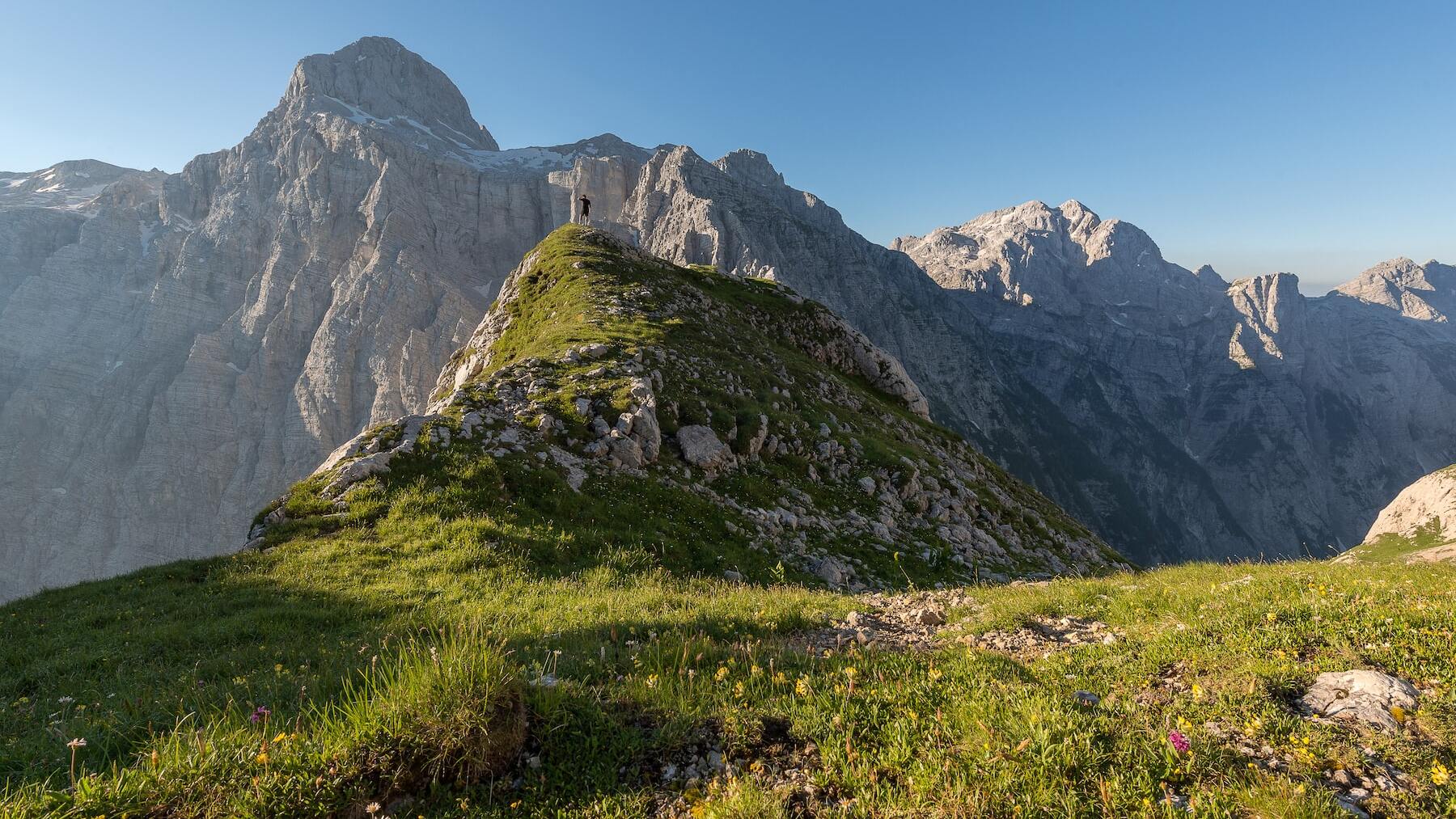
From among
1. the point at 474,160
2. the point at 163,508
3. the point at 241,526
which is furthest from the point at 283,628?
the point at 474,160

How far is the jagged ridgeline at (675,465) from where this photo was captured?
15180 millimetres

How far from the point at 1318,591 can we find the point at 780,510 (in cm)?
1406

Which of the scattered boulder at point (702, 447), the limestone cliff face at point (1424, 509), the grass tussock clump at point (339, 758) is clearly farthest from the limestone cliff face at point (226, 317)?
the limestone cliff face at point (1424, 509)

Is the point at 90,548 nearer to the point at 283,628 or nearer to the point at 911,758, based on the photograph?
the point at 283,628

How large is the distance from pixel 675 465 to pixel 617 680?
587 inches

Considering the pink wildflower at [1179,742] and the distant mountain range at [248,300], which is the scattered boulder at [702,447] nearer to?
the pink wildflower at [1179,742]

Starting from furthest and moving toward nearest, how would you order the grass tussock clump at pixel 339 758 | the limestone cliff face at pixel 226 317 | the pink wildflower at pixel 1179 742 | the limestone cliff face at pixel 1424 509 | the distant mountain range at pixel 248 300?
the distant mountain range at pixel 248 300, the limestone cliff face at pixel 226 317, the limestone cliff face at pixel 1424 509, the pink wildflower at pixel 1179 742, the grass tussock clump at pixel 339 758

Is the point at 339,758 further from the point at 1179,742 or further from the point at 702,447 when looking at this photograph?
the point at 702,447

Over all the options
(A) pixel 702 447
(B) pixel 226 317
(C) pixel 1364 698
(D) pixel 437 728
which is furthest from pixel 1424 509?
(B) pixel 226 317

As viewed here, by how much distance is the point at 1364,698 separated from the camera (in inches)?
187

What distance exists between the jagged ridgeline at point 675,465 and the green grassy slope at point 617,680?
0.22 metres

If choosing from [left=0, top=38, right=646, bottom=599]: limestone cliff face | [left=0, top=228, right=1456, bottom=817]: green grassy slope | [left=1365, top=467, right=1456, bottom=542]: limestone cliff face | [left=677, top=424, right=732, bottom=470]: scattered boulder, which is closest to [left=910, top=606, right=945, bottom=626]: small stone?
[left=0, top=228, right=1456, bottom=817]: green grassy slope

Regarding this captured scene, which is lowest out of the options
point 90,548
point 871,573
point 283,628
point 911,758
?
point 90,548

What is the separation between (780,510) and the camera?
1995cm
